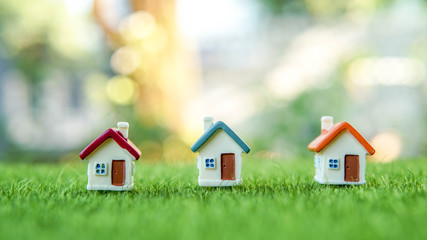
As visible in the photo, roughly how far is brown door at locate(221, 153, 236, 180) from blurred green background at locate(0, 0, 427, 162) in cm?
474

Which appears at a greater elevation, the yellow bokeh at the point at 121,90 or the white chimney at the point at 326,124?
the yellow bokeh at the point at 121,90

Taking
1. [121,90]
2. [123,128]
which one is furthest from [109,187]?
[121,90]

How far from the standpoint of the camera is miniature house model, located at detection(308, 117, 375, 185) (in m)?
3.20

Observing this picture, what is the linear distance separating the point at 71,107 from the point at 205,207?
13.7 m

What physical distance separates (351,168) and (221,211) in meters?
1.45

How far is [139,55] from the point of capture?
8188mm

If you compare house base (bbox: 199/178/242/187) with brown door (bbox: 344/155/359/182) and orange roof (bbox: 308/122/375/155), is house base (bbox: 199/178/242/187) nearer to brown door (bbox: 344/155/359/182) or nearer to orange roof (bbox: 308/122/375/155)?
orange roof (bbox: 308/122/375/155)

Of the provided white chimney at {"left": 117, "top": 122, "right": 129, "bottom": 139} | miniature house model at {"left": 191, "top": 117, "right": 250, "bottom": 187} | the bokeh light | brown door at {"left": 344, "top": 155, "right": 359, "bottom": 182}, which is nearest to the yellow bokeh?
white chimney at {"left": 117, "top": 122, "right": 129, "bottom": 139}

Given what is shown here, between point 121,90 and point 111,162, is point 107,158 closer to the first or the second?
point 111,162

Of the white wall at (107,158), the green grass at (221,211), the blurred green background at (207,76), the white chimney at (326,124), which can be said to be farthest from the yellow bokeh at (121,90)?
the white chimney at (326,124)

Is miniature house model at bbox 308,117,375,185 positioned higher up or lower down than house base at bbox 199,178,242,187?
higher up

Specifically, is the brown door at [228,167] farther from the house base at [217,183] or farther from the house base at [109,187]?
the house base at [109,187]

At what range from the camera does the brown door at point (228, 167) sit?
3.17 m

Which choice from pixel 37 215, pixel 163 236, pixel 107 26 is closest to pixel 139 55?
pixel 107 26
